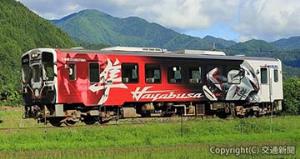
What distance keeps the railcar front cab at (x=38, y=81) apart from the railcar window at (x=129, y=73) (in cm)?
320

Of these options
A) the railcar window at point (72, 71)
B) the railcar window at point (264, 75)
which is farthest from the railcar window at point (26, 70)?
the railcar window at point (264, 75)

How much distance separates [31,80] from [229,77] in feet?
32.6

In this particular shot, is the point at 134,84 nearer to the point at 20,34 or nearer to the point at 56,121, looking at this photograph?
the point at 56,121

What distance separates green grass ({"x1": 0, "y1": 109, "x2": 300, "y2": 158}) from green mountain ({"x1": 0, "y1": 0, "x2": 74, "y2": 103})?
261 ft

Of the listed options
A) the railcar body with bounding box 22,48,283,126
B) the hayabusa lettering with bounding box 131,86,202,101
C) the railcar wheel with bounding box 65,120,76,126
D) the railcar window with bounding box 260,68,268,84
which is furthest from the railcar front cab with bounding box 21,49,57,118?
the railcar window with bounding box 260,68,268,84

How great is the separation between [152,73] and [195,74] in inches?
103

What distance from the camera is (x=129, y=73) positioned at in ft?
76.3

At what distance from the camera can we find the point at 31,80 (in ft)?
73.6

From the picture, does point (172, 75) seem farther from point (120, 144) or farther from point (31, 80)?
point (120, 144)

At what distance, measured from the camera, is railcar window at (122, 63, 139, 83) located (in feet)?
75.6

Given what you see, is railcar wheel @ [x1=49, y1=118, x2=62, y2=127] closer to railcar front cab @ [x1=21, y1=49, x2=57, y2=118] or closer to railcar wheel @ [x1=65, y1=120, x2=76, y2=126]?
railcar wheel @ [x1=65, y1=120, x2=76, y2=126]

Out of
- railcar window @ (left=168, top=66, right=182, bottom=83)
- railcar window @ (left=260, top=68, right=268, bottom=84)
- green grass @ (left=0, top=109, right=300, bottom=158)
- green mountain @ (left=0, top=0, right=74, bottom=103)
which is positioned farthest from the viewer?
green mountain @ (left=0, top=0, right=74, bottom=103)

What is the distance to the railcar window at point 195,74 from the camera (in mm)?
25391

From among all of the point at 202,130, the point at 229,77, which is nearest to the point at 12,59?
the point at 229,77
